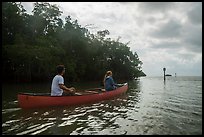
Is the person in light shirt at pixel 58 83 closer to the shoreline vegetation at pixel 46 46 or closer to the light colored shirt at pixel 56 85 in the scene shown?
the light colored shirt at pixel 56 85

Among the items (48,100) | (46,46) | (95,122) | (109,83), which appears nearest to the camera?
(95,122)

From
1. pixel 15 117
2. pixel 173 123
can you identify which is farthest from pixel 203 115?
pixel 15 117

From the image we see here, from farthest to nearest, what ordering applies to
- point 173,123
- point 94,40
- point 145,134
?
1. point 94,40
2. point 173,123
3. point 145,134

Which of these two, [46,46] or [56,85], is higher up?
[46,46]

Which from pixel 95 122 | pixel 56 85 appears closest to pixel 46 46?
pixel 56 85

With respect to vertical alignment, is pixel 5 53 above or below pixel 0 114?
above

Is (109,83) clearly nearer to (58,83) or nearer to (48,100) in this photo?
(58,83)

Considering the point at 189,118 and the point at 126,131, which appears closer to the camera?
the point at 126,131

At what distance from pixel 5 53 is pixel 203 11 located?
28183 millimetres

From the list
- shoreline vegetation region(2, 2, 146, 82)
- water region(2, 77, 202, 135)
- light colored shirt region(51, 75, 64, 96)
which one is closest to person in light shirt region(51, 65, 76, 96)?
light colored shirt region(51, 75, 64, 96)

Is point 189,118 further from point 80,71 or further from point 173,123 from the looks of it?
point 80,71

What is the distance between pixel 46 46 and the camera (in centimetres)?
3391

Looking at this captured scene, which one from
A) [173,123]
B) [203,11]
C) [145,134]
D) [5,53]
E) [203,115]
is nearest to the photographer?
[145,134]

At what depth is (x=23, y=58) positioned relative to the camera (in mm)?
32000
